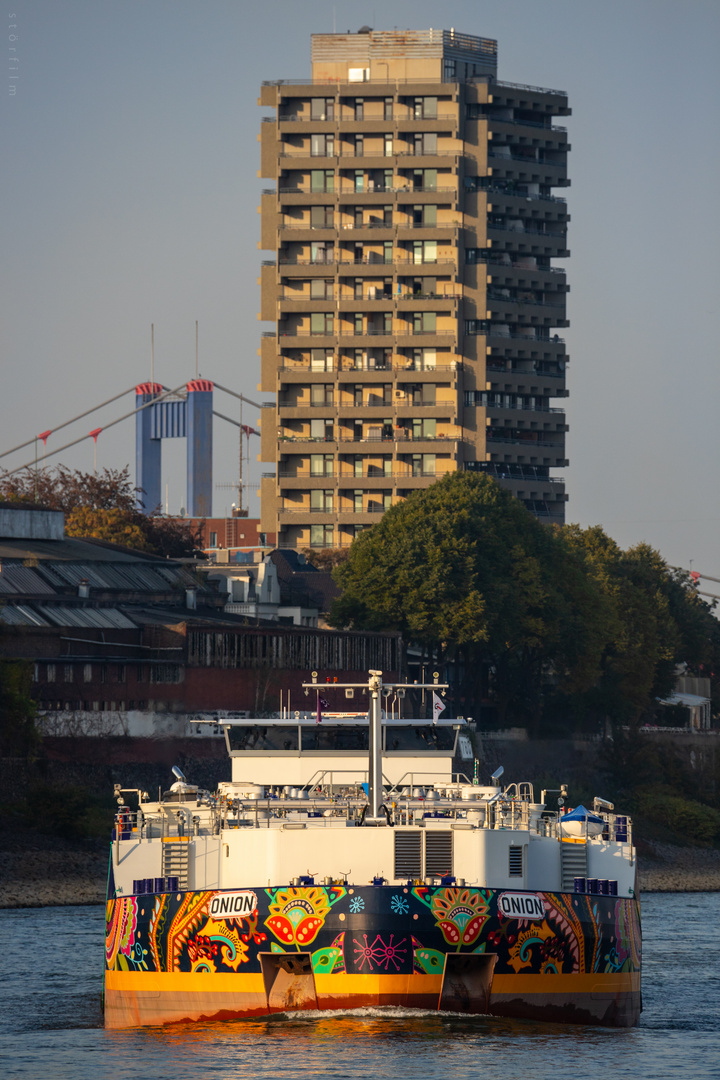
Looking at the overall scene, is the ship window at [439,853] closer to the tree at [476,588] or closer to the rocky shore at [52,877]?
the rocky shore at [52,877]

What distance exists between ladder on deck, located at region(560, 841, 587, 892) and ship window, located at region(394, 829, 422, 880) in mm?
5483

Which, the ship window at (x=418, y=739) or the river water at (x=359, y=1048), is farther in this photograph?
the ship window at (x=418, y=739)

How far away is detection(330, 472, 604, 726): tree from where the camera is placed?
441 feet

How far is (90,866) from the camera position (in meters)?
97.2

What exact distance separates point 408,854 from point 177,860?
260 inches

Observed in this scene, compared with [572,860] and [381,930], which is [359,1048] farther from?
[572,860]

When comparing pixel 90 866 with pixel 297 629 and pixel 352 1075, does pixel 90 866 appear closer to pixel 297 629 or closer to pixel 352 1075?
pixel 297 629

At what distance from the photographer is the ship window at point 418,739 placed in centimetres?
6028

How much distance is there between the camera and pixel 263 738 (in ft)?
198

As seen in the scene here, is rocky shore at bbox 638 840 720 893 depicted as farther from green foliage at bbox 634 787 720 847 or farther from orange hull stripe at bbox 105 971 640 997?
orange hull stripe at bbox 105 971 640 997

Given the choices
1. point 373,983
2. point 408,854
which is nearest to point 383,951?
point 373,983

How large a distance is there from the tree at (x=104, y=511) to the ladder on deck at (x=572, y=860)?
113 meters

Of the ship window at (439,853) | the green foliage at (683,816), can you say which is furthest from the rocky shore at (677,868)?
the ship window at (439,853)

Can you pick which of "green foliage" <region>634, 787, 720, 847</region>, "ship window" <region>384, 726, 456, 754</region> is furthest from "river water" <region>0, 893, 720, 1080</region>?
"green foliage" <region>634, 787, 720, 847</region>
